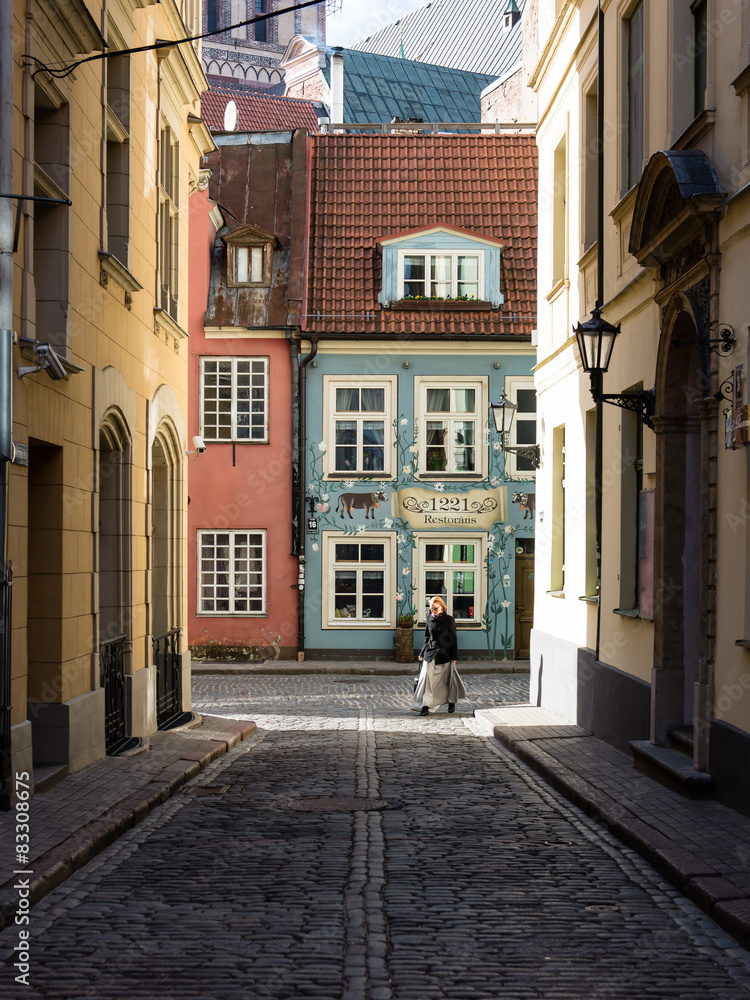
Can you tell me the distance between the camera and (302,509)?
27.2m

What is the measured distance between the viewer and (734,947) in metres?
6.12

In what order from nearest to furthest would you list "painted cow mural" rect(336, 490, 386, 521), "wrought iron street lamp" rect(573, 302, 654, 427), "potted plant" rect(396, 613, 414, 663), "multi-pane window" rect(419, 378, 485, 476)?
"wrought iron street lamp" rect(573, 302, 654, 427), "potted plant" rect(396, 613, 414, 663), "painted cow mural" rect(336, 490, 386, 521), "multi-pane window" rect(419, 378, 485, 476)

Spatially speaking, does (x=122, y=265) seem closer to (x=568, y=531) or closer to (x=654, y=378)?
(x=654, y=378)

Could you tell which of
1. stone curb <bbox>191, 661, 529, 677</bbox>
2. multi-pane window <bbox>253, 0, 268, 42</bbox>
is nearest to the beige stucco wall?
stone curb <bbox>191, 661, 529, 677</bbox>

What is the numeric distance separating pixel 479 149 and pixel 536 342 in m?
12.9

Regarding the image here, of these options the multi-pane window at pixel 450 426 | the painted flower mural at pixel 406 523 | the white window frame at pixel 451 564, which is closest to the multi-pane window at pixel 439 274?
the multi-pane window at pixel 450 426

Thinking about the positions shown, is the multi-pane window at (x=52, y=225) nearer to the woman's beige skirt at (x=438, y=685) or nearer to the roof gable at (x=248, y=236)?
the woman's beige skirt at (x=438, y=685)

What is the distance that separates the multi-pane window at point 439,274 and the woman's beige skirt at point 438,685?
11857mm

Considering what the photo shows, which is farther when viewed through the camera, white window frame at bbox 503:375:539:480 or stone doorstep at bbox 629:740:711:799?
white window frame at bbox 503:375:539:480

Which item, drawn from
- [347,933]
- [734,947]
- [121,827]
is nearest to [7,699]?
[121,827]

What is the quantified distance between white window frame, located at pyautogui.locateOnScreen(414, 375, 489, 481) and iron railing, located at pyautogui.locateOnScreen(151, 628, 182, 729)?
458 inches

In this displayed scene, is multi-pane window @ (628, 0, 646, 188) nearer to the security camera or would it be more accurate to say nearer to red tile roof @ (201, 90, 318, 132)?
the security camera

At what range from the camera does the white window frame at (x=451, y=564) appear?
89.2 feet

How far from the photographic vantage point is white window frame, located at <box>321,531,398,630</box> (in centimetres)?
2719
